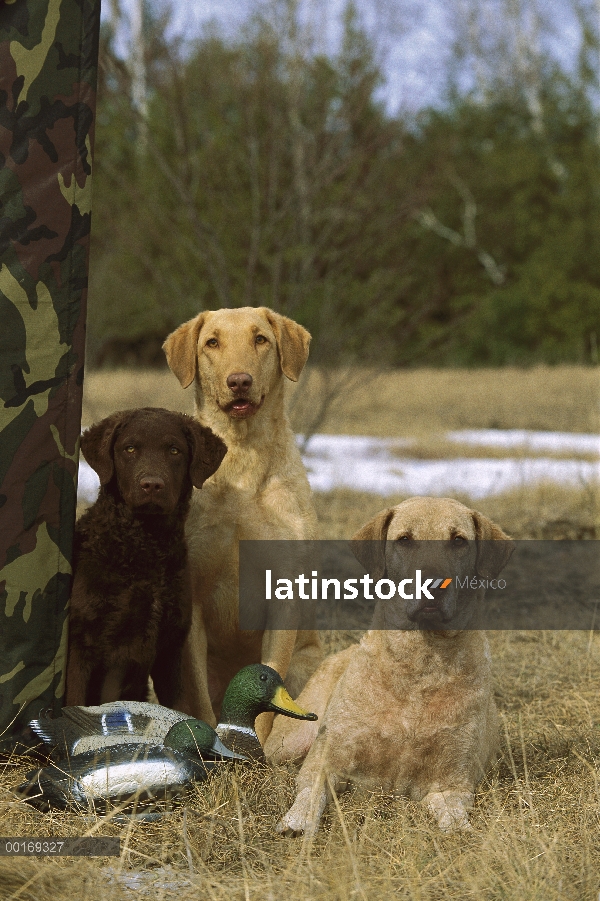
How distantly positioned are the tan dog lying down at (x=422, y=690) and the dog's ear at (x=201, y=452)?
27.1 inches

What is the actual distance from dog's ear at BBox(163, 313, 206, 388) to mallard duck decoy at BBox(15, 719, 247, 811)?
5.14 ft

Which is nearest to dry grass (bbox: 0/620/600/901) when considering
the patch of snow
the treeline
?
the treeline

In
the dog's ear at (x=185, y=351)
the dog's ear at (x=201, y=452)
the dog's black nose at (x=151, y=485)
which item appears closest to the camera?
the dog's black nose at (x=151, y=485)

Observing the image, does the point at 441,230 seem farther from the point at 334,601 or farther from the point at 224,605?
the point at 224,605

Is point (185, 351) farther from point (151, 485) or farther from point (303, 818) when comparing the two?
point (303, 818)

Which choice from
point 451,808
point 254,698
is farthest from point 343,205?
point 451,808

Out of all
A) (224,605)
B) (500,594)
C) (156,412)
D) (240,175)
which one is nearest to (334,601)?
(500,594)

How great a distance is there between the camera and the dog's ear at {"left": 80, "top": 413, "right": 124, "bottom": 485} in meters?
3.54

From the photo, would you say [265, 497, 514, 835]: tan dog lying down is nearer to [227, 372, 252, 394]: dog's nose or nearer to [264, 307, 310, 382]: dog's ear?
[227, 372, 252, 394]: dog's nose

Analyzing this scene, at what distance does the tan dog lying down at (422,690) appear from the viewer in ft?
10.8

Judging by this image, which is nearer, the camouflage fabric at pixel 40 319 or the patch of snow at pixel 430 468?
the camouflage fabric at pixel 40 319

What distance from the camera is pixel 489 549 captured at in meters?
3.50

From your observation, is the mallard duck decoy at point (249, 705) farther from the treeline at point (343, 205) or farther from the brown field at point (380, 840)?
the treeline at point (343, 205)

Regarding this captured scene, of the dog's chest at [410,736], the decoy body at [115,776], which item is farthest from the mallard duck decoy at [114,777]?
the dog's chest at [410,736]
